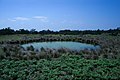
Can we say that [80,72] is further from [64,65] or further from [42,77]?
[42,77]

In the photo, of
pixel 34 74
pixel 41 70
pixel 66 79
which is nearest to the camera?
pixel 66 79

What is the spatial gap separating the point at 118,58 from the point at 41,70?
24.9 ft

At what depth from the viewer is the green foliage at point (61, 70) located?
35.1 ft

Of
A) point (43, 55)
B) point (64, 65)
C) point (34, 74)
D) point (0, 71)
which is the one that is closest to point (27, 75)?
point (34, 74)

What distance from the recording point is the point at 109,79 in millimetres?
10469

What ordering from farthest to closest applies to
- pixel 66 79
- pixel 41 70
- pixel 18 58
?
1. pixel 18 58
2. pixel 41 70
3. pixel 66 79

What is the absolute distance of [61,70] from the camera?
12109 millimetres

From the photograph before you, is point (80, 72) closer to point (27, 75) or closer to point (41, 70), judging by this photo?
point (41, 70)

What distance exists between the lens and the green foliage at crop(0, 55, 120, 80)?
35.1 feet

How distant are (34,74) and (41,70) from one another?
0.86m

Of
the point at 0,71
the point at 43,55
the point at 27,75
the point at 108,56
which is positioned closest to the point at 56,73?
the point at 27,75

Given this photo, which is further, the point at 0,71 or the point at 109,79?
the point at 0,71

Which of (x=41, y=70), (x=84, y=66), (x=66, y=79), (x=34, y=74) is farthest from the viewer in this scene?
(x=84, y=66)

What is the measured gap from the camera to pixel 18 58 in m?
15.5
